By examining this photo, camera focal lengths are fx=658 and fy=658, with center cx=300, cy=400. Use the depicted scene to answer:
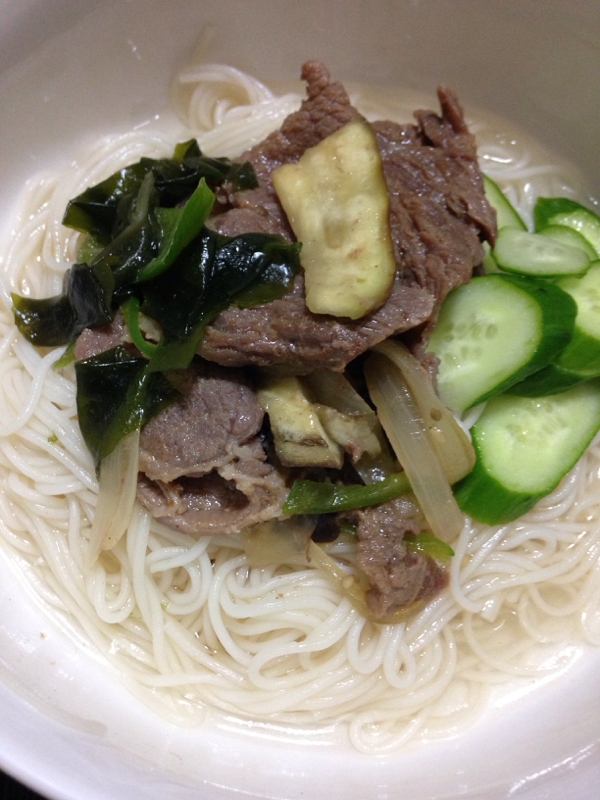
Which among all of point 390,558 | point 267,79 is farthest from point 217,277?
point 267,79

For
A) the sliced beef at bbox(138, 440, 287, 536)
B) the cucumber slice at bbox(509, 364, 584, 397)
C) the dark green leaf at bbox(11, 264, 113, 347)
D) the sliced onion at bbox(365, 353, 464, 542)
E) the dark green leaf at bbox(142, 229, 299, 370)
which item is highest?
the dark green leaf at bbox(11, 264, 113, 347)

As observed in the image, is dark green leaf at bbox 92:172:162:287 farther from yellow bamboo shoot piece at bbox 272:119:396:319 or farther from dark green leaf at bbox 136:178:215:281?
yellow bamboo shoot piece at bbox 272:119:396:319

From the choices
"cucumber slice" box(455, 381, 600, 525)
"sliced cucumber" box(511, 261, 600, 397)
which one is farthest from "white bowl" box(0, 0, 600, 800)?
"sliced cucumber" box(511, 261, 600, 397)

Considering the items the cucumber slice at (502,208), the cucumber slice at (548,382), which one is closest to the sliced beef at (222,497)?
the cucumber slice at (548,382)

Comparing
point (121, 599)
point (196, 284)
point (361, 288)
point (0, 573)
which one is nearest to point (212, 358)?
point (196, 284)

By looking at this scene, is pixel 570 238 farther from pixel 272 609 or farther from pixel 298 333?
pixel 272 609

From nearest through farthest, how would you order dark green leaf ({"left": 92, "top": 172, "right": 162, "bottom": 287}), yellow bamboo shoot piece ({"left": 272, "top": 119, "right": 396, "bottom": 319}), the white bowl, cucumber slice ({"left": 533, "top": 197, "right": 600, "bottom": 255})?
the white bowl → yellow bamboo shoot piece ({"left": 272, "top": 119, "right": 396, "bottom": 319}) → dark green leaf ({"left": 92, "top": 172, "right": 162, "bottom": 287}) → cucumber slice ({"left": 533, "top": 197, "right": 600, "bottom": 255})
